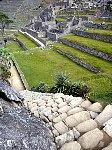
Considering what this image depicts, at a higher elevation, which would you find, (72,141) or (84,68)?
(72,141)

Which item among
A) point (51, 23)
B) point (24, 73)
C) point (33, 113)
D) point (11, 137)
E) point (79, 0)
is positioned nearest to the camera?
point (11, 137)

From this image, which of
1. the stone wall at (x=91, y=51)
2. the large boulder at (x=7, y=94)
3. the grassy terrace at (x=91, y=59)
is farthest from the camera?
the stone wall at (x=91, y=51)

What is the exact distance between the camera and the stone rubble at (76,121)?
12156 mm

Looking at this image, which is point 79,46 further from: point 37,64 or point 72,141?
point 72,141

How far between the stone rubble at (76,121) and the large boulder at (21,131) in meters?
0.55

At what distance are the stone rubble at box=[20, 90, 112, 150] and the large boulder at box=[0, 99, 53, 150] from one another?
1.79ft

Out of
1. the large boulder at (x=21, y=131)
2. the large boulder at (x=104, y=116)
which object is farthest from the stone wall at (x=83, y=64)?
the large boulder at (x=21, y=131)

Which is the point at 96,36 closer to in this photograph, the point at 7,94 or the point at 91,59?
the point at 91,59

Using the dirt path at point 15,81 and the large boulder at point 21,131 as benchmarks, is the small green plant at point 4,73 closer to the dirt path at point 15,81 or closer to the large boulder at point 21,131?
the dirt path at point 15,81

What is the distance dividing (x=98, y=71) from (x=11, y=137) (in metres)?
23.5

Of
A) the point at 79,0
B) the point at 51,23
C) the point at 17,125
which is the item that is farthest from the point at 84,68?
the point at 79,0

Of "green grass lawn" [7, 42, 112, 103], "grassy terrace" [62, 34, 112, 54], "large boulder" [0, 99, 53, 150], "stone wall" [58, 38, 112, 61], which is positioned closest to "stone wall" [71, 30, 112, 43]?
"grassy terrace" [62, 34, 112, 54]

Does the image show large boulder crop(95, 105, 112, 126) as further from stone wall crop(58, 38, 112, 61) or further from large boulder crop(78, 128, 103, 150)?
stone wall crop(58, 38, 112, 61)

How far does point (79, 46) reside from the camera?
4459 cm
